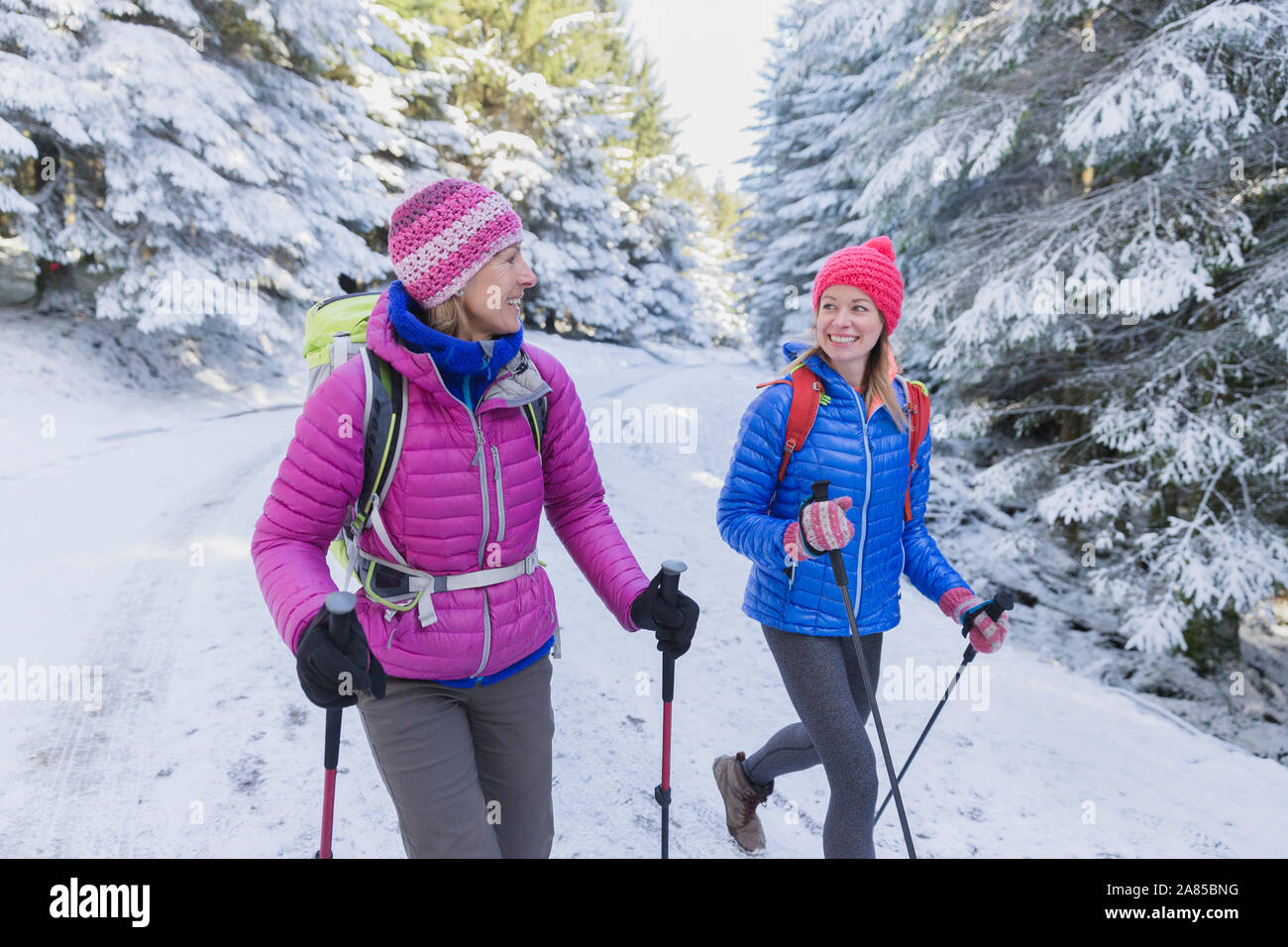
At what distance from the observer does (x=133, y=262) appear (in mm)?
11711

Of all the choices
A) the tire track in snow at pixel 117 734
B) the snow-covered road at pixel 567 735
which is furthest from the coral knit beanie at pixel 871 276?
the tire track in snow at pixel 117 734

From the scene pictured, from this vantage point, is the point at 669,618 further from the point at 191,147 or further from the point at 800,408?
the point at 191,147

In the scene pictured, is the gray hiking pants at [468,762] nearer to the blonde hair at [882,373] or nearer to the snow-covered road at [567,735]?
the snow-covered road at [567,735]

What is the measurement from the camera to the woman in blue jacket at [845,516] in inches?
98.7

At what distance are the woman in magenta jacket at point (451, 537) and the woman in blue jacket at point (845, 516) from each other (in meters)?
0.70

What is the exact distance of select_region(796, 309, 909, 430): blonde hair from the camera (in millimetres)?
2676

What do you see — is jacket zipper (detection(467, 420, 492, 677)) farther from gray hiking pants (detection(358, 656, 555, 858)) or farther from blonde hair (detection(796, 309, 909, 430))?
blonde hair (detection(796, 309, 909, 430))

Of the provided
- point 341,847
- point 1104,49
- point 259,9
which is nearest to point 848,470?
point 341,847

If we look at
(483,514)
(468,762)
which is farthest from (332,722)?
(483,514)

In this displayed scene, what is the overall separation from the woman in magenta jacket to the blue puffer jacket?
681mm

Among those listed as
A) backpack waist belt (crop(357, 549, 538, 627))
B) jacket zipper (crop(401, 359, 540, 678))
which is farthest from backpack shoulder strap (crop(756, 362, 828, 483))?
backpack waist belt (crop(357, 549, 538, 627))

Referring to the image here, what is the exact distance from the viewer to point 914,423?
278 cm

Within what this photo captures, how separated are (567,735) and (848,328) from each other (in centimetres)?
277
